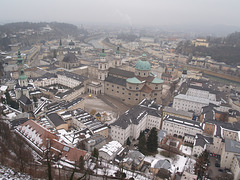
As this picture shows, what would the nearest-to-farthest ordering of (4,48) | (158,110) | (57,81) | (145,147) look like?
(145,147) → (158,110) → (57,81) → (4,48)

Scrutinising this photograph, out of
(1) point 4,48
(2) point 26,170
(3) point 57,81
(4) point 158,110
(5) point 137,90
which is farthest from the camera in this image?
(1) point 4,48

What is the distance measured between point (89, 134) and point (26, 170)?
10703 mm

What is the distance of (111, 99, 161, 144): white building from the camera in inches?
1176

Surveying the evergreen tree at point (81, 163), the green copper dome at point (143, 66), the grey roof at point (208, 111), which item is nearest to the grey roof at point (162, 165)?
the evergreen tree at point (81, 163)

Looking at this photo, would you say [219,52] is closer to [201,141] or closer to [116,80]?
[116,80]

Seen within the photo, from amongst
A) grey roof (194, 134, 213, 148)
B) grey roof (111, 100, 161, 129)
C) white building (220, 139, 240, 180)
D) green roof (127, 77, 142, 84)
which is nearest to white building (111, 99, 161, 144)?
grey roof (111, 100, 161, 129)

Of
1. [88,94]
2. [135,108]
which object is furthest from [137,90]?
[88,94]

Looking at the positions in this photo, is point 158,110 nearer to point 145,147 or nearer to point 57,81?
point 145,147

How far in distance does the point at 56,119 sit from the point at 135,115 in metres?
12.4

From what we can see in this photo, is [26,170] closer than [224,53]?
Yes

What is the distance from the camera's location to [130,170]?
2339 centimetres

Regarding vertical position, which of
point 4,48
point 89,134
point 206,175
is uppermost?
point 4,48

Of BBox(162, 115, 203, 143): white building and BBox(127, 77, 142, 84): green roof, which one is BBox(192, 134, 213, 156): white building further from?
BBox(127, 77, 142, 84): green roof

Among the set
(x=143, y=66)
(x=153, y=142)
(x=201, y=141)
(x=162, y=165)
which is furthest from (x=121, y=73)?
(x=162, y=165)
